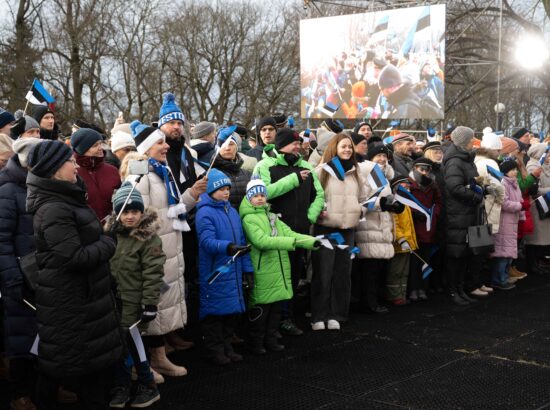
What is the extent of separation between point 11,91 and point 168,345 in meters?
20.5

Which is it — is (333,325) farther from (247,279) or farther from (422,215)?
(422,215)

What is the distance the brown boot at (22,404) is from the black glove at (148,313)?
2.99 feet

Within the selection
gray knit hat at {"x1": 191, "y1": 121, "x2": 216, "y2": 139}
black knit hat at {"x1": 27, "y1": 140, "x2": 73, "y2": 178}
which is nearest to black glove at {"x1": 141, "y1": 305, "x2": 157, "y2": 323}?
black knit hat at {"x1": 27, "y1": 140, "x2": 73, "y2": 178}

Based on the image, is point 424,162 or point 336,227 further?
point 424,162

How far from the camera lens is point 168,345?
6367 millimetres

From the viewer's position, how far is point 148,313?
4.80 metres

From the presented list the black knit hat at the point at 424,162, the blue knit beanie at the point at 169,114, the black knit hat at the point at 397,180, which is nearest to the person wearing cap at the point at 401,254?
the black knit hat at the point at 397,180

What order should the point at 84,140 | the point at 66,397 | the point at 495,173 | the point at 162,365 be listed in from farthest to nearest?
the point at 495,173 → the point at 162,365 → the point at 84,140 → the point at 66,397

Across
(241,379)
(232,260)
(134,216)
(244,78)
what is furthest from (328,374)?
(244,78)

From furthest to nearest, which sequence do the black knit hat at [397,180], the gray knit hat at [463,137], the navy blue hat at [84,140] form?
the gray knit hat at [463,137]
the black knit hat at [397,180]
the navy blue hat at [84,140]

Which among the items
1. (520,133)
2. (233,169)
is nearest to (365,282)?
(233,169)

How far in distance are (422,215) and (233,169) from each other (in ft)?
9.06

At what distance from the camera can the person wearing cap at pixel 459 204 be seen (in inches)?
328

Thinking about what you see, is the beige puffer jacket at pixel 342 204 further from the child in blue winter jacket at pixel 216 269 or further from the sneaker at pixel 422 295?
the sneaker at pixel 422 295
